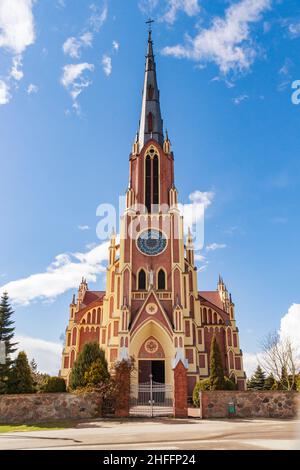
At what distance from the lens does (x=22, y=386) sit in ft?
88.4

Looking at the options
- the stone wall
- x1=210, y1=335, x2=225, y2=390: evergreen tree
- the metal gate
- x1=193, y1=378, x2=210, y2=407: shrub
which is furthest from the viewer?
x1=210, y1=335, x2=225, y2=390: evergreen tree

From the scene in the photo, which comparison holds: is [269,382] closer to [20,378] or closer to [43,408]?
[20,378]

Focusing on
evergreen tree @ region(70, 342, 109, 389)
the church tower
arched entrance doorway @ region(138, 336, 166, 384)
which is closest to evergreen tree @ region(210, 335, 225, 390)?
the church tower

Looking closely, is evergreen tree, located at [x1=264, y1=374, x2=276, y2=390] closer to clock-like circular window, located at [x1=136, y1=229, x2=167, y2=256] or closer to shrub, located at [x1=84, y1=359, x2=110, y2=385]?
clock-like circular window, located at [x1=136, y1=229, x2=167, y2=256]

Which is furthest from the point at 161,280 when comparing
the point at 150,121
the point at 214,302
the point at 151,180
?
the point at 150,121

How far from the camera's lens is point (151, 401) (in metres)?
20.2

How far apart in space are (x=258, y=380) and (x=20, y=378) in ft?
99.1

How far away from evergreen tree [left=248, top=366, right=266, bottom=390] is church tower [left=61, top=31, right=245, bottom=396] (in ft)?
19.1

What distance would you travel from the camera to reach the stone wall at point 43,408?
17.8 metres

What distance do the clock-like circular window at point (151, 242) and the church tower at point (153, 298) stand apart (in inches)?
4.1

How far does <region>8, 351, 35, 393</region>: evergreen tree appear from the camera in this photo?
26938 mm
